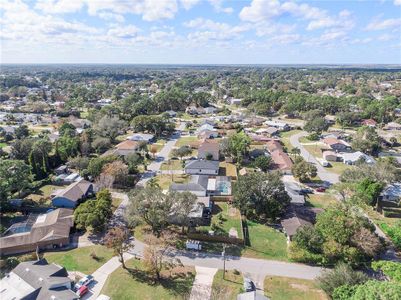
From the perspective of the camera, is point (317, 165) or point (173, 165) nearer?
point (173, 165)

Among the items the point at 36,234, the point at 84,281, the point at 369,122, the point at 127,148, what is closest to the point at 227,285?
the point at 84,281

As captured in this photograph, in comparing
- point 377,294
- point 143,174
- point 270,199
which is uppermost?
point 377,294

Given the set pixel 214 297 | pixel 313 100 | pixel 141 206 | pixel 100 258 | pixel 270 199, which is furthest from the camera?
pixel 313 100

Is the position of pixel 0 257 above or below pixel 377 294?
below

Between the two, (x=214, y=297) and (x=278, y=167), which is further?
(x=278, y=167)

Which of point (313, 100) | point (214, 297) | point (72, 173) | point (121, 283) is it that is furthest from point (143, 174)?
point (313, 100)

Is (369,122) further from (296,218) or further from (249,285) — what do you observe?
(249,285)

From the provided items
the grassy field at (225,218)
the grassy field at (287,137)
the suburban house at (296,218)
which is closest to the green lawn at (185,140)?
the grassy field at (287,137)

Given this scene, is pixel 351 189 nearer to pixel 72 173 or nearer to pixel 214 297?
pixel 214 297
